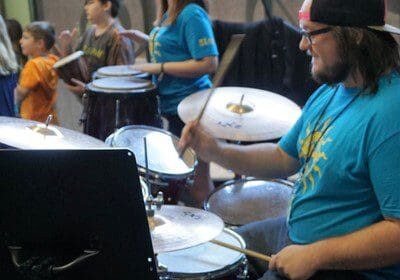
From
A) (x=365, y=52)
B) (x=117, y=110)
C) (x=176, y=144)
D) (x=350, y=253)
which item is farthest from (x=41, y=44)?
(x=350, y=253)

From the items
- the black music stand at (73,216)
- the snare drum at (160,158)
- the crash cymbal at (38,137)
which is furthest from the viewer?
the snare drum at (160,158)

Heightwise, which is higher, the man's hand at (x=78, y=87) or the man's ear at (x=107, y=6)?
the man's ear at (x=107, y=6)

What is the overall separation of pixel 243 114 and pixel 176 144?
0.32 meters

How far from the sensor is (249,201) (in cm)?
261

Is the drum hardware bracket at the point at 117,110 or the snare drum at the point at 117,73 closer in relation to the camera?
the drum hardware bracket at the point at 117,110

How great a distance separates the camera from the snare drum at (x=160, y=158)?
226 cm

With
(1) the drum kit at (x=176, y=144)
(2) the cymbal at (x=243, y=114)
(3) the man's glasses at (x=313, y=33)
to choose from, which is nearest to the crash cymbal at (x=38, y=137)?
(1) the drum kit at (x=176, y=144)

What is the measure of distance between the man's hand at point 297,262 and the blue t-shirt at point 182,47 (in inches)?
61.5

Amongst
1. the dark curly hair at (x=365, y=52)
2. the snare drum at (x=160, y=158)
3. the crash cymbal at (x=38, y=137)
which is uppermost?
the dark curly hair at (x=365, y=52)

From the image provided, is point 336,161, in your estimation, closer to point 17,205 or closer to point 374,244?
point 374,244

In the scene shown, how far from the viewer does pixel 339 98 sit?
1.66 m

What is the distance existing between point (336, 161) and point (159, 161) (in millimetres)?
972

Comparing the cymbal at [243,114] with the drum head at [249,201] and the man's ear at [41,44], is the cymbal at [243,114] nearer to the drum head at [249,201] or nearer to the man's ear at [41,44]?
the drum head at [249,201]

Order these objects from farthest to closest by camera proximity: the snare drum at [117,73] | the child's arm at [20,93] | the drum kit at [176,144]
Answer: the child's arm at [20,93] → the snare drum at [117,73] → the drum kit at [176,144]
